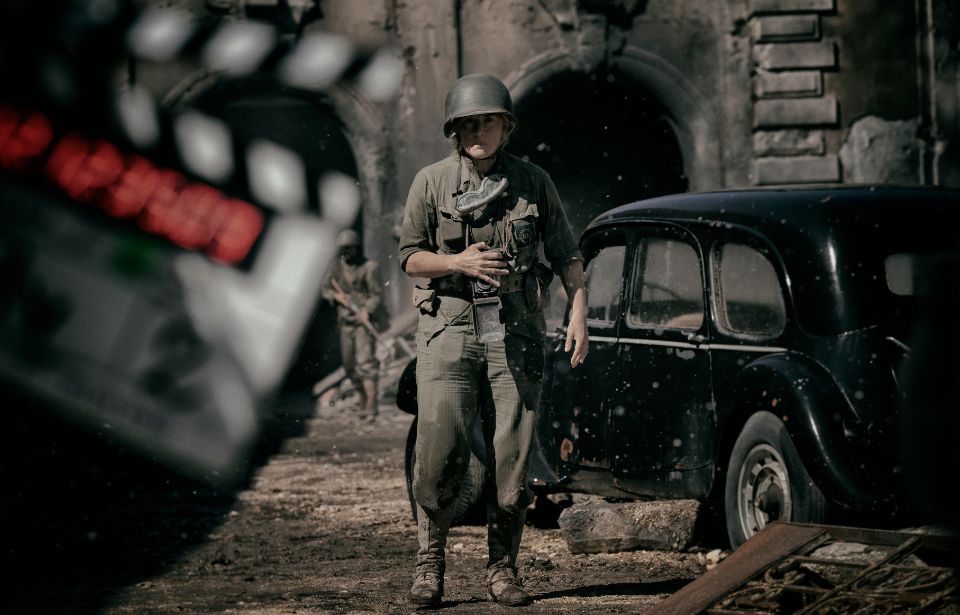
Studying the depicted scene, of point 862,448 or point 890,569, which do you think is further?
point 862,448

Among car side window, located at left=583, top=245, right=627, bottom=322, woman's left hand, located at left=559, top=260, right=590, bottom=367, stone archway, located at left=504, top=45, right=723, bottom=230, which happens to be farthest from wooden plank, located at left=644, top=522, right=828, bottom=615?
stone archway, located at left=504, top=45, right=723, bottom=230

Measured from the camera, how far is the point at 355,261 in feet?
38.5

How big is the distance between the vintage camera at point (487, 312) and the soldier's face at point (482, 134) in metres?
0.47

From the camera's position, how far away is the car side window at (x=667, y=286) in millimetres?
4879

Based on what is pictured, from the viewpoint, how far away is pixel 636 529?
16.3ft

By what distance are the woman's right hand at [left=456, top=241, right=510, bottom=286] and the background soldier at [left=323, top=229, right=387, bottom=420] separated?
773 centimetres

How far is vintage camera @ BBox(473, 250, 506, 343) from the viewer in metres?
3.72

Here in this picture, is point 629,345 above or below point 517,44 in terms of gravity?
below

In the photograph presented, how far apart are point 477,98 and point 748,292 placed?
1625 millimetres

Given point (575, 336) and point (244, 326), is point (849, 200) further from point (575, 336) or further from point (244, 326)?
point (244, 326)

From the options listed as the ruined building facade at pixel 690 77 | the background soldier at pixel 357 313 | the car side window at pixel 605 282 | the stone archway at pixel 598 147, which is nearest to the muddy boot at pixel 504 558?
the car side window at pixel 605 282

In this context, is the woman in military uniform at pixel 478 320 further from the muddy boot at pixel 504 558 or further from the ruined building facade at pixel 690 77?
the ruined building facade at pixel 690 77

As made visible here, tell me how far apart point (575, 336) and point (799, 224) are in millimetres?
1191

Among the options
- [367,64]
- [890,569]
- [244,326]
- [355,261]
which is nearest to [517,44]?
[367,64]
